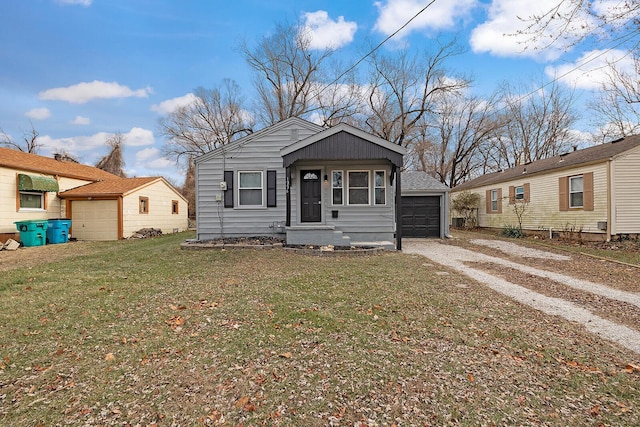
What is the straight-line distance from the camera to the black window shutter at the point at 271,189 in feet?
37.5

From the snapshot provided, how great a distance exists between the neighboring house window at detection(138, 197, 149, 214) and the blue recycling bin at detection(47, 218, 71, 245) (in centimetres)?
322

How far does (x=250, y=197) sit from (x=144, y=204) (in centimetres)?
903

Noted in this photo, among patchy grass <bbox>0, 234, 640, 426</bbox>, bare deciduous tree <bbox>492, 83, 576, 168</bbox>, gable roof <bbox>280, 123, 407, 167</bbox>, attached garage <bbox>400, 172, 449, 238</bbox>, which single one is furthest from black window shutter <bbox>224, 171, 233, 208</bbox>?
bare deciduous tree <bbox>492, 83, 576, 168</bbox>

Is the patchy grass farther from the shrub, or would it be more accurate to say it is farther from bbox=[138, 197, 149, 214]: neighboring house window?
bbox=[138, 197, 149, 214]: neighboring house window

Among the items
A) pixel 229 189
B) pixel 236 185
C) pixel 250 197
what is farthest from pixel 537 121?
pixel 229 189

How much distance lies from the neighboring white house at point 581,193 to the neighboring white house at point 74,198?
19.7 meters

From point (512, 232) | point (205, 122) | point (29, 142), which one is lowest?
point (512, 232)

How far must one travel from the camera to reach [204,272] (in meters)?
6.93

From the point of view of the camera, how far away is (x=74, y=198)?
1536 centimetres

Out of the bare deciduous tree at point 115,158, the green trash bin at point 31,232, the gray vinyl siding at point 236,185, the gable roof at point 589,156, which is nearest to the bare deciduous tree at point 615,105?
the gable roof at point 589,156

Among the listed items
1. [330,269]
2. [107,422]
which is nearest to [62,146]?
[330,269]

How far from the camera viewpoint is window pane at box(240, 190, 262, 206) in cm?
→ 1159

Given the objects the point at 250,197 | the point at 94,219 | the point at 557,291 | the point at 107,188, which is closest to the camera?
the point at 557,291

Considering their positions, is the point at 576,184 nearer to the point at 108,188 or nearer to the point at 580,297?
the point at 580,297
